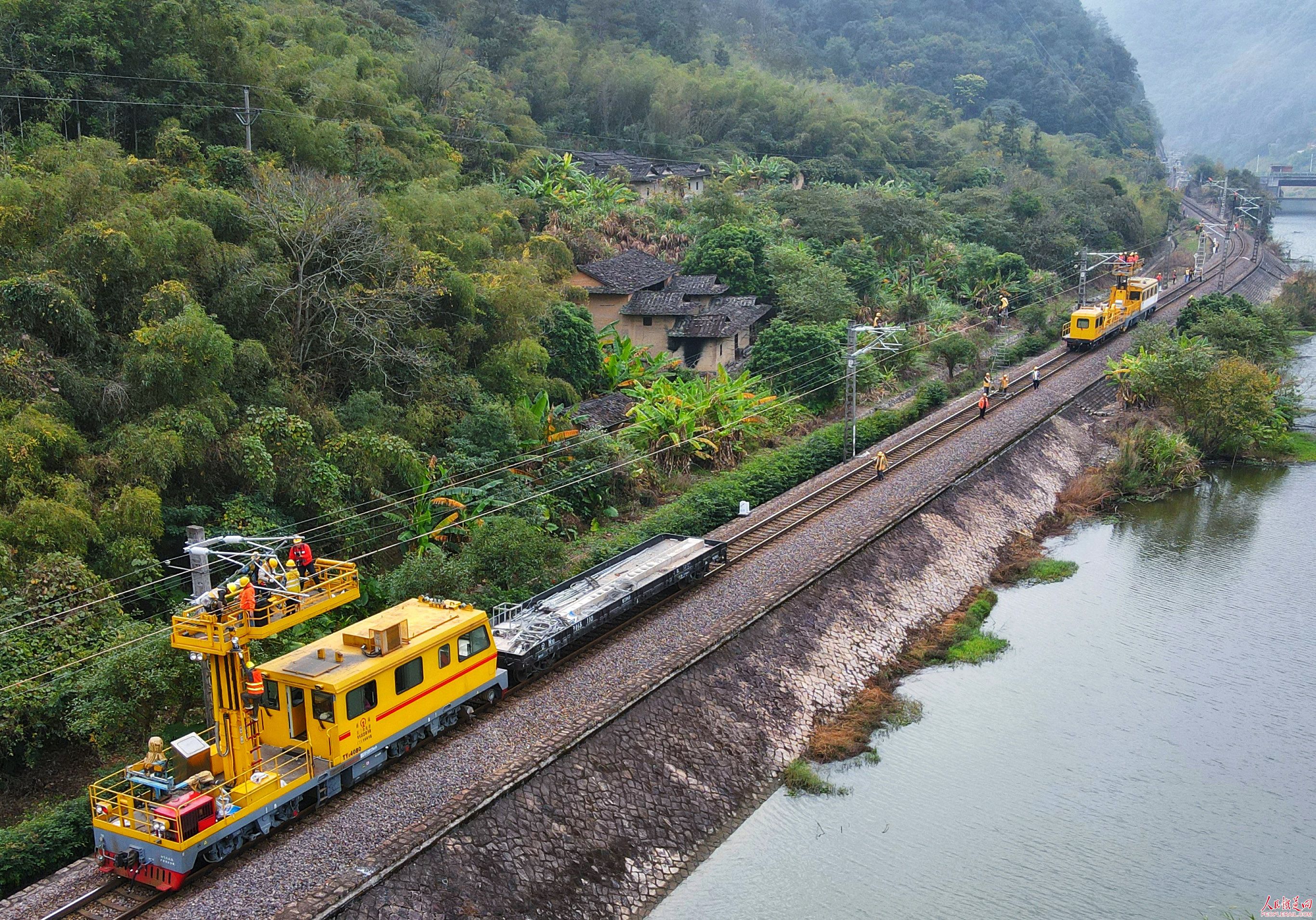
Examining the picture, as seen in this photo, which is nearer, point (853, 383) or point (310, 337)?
point (310, 337)

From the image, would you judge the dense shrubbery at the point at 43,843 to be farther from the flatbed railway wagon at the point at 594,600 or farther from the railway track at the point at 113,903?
the flatbed railway wagon at the point at 594,600

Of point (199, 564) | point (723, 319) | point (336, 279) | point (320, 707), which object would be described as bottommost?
point (320, 707)

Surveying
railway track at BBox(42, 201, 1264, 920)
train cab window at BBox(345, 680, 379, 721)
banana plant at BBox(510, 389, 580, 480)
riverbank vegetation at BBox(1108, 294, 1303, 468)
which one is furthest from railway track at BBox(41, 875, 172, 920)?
riverbank vegetation at BBox(1108, 294, 1303, 468)

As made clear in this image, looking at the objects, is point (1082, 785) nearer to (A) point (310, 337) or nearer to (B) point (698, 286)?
(A) point (310, 337)

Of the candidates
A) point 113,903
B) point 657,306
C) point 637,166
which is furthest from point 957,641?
point 637,166

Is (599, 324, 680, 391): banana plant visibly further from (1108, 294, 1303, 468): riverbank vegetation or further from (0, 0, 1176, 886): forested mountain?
(1108, 294, 1303, 468): riverbank vegetation
